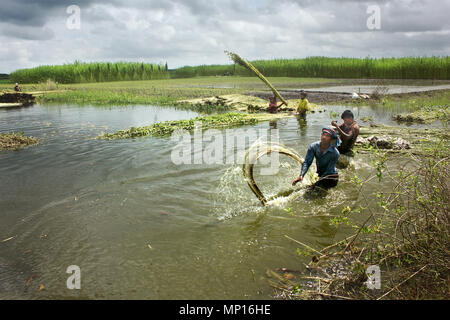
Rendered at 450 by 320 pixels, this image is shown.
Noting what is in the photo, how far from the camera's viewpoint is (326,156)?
521 centimetres

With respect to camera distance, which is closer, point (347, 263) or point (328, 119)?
point (347, 263)

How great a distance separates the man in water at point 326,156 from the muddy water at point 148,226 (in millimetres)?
298

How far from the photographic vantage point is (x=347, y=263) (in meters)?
3.41

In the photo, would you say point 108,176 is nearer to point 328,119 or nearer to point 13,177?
point 13,177

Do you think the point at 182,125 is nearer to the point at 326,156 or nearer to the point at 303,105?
the point at 303,105

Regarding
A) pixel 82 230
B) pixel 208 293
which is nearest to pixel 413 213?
pixel 208 293

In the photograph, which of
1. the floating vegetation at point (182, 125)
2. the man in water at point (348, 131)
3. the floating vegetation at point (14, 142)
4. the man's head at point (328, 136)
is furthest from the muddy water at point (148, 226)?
the floating vegetation at point (182, 125)

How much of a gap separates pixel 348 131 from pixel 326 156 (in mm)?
2294

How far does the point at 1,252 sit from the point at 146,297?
90.8 inches

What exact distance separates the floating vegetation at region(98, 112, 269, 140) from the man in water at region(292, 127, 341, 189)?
664cm

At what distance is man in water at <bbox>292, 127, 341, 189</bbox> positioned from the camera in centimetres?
505

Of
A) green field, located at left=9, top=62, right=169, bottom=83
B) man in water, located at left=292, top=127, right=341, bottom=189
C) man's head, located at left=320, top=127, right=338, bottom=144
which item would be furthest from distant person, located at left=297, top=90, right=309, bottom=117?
green field, located at left=9, top=62, right=169, bottom=83

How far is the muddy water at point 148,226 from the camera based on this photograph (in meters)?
3.41

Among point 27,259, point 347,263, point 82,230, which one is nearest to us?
point 347,263
